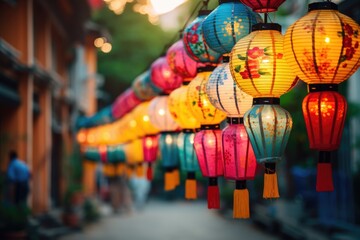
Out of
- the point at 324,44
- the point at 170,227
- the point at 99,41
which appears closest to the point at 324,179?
the point at 324,44

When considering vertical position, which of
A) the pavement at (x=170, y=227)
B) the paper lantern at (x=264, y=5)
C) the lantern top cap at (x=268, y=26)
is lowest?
the pavement at (x=170, y=227)

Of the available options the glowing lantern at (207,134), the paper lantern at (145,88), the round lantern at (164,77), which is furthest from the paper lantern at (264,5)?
the paper lantern at (145,88)

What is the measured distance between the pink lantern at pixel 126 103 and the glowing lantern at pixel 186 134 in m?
3.59

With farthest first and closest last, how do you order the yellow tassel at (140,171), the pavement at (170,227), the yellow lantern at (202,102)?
the pavement at (170,227), the yellow tassel at (140,171), the yellow lantern at (202,102)

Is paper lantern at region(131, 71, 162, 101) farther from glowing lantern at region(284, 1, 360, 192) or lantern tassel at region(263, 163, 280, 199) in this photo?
glowing lantern at region(284, 1, 360, 192)

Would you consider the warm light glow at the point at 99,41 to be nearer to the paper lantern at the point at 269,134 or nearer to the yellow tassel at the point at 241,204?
the yellow tassel at the point at 241,204

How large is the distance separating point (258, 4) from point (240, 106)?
2.83 ft

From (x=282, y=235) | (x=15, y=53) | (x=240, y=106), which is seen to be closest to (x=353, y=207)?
(x=282, y=235)

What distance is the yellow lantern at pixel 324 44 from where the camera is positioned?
4.14 meters

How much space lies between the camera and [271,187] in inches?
170

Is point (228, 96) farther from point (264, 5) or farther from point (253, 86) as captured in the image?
point (264, 5)

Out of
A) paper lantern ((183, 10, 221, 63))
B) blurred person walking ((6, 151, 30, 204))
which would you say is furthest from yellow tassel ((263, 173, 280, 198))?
blurred person walking ((6, 151, 30, 204))

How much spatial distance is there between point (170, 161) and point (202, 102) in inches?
62.4

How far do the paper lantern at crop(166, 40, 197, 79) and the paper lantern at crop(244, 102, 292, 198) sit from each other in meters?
1.84
